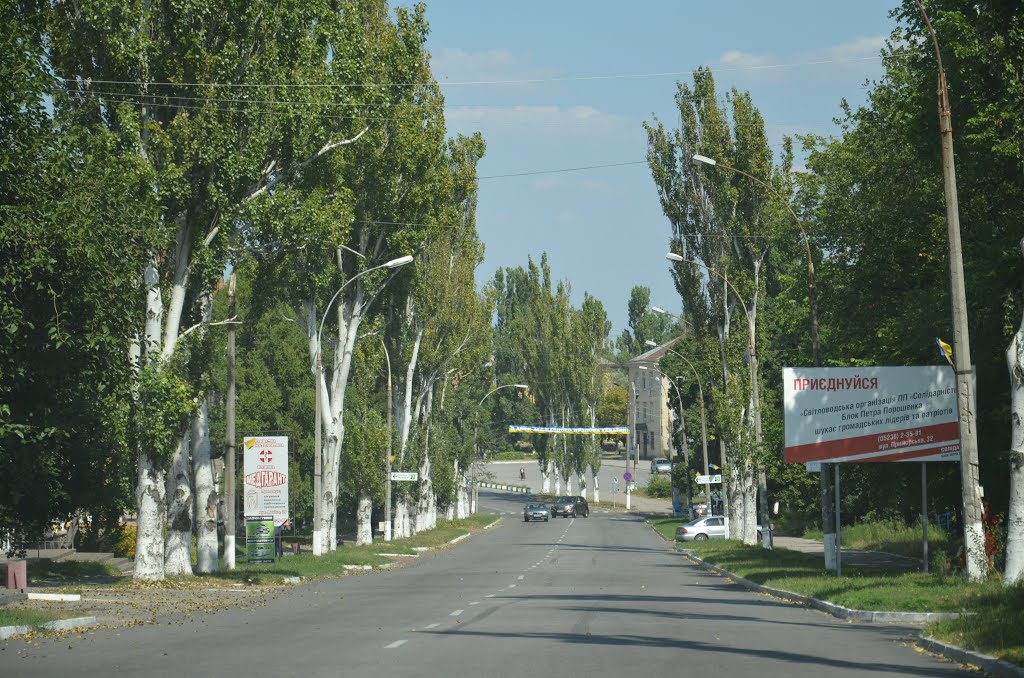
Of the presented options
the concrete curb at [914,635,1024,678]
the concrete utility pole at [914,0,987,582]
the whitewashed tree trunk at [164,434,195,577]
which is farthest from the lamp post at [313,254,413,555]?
the concrete curb at [914,635,1024,678]

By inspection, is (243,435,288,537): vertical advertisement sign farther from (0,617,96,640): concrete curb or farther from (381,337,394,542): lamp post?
(0,617,96,640): concrete curb

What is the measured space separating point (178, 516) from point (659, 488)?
90.3m

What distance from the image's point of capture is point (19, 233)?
20453 millimetres

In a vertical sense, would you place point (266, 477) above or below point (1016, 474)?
below

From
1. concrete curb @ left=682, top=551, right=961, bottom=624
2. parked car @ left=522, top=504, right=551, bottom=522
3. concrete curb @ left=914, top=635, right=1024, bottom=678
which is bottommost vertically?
parked car @ left=522, top=504, right=551, bottom=522

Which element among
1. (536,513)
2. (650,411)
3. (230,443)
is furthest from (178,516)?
(650,411)

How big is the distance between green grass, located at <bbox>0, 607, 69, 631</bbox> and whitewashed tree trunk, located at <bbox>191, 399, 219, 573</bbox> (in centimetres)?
1530

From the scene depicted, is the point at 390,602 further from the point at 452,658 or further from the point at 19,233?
the point at 452,658

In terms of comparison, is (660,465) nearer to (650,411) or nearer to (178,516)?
(650,411)

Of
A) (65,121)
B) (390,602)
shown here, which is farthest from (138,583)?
(65,121)

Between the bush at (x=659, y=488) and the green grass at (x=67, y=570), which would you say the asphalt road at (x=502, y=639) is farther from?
the bush at (x=659, y=488)

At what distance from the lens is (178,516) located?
32312 mm

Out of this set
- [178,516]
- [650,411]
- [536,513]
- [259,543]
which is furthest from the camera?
[650,411]

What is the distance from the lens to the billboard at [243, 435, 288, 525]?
37219 mm
